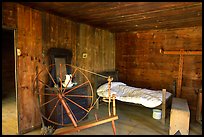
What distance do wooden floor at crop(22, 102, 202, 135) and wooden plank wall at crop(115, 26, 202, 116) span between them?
1.06m

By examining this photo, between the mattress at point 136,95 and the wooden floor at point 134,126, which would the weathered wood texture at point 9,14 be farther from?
the mattress at point 136,95

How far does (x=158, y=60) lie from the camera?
15.8ft

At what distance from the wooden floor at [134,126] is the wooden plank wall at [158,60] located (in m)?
1.06

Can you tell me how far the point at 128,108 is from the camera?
448 centimetres

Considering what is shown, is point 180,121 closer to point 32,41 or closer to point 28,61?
point 28,61

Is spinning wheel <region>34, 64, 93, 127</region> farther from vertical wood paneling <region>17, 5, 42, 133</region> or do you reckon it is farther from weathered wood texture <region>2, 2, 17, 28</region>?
weathered wood texture <region>2, 2, 17, 28</region>

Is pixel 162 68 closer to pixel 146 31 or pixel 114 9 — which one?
pixel 146 31

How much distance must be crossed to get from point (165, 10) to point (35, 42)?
2.50 metres

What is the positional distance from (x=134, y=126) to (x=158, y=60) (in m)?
2.36

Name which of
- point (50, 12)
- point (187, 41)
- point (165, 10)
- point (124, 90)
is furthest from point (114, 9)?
point (187, 41)

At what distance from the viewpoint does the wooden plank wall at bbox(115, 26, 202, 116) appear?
426 centimetres

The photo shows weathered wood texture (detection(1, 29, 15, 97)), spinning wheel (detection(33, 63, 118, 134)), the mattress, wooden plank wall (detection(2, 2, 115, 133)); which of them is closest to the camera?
wooden plank wall (detection(2, 2, 115, 133))

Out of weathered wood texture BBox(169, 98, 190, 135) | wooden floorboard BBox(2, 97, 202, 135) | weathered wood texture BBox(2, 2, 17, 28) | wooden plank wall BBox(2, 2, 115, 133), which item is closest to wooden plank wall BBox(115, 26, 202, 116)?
wooden floorboard BBox(2, 97, 202, 135)

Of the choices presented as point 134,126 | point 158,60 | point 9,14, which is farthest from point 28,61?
point 158,60
